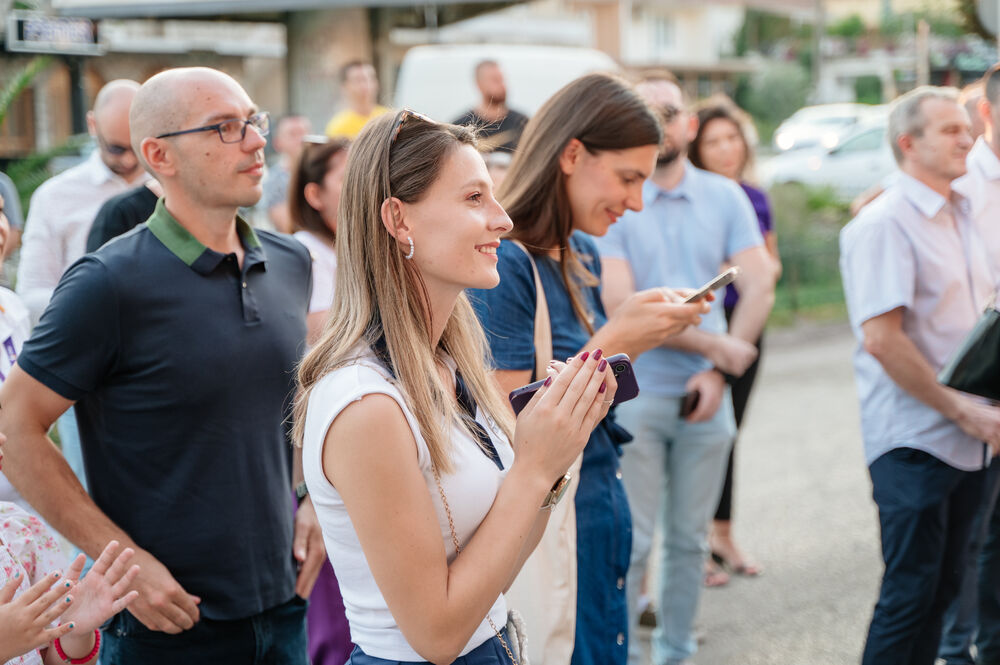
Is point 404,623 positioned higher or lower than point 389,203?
lower

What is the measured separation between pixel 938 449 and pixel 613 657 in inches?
59.1

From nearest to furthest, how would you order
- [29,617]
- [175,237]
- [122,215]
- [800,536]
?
[29,617] < [175,237] < [122,215] < [800,536]

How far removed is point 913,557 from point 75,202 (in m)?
3.63

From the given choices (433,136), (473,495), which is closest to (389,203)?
(433,136)

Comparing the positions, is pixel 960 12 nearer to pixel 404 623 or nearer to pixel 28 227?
pixel 28 227

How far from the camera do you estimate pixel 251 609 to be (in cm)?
276

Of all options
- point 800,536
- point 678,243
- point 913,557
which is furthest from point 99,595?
point 800,536

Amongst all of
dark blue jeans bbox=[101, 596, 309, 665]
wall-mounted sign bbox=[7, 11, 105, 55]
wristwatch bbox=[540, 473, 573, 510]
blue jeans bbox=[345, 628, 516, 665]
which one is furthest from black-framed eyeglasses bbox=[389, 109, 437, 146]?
wall-mounted sign bbox=[7, 11, 105, 55]

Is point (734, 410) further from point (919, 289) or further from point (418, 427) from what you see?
point (418, 427)

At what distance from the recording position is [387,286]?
205 centimetres

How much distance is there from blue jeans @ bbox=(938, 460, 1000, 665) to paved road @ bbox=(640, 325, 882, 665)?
17.3 inches

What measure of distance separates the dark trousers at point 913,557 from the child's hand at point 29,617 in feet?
8.93

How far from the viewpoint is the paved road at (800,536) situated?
190 inches

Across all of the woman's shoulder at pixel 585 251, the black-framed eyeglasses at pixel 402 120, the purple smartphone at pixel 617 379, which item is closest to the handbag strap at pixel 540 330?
the woman's shoulder at pixel 585 251
